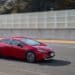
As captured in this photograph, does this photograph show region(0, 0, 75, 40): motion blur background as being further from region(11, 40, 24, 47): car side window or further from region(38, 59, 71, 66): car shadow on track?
region(38, 59, 71, 66): car shadow on track

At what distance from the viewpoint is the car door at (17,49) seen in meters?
18.3

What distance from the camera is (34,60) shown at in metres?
17.7

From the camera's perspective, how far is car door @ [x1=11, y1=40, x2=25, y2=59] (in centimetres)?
1830

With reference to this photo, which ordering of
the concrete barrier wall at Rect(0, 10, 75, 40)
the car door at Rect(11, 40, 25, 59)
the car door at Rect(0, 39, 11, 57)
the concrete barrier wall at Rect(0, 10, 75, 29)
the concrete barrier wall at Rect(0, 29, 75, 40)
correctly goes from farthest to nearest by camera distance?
1. the concrete barrier wall at Rect(0, 10, 75, 29)
2. the concrete barrier wall at Rect(0, 10, 75, 40)
3. the concrete barrier wall at Rect(0, 29, 75, 40)
4. the car door at Rect(0, 39, 11, 57)
5. the car door at Rect(11, 40, 25, 59)

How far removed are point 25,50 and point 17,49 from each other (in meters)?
0.65

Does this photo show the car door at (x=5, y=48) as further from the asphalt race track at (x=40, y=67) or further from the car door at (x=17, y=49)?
the asphalt race track at (x=40, y=67)

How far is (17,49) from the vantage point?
18484 mm

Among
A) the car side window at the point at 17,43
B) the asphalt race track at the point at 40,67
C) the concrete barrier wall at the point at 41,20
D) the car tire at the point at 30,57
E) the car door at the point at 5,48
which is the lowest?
the asphalt race track at the point at 40,67

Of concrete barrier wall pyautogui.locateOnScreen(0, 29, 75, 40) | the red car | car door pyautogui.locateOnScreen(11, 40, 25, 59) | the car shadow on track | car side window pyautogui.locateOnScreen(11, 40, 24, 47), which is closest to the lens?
the car shadow on track

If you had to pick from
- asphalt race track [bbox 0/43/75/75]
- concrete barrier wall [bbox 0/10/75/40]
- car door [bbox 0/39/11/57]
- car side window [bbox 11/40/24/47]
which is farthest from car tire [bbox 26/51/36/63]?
concrete barrier wall [bbox 0/10/75/40]

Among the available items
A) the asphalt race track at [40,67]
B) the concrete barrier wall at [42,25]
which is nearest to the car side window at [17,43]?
the asphalt race track at [40,67]

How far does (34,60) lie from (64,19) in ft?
77.4

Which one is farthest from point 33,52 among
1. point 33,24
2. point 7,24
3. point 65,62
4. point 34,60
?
point 7,24

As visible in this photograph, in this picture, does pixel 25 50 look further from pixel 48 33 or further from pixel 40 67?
pixel 48 33
